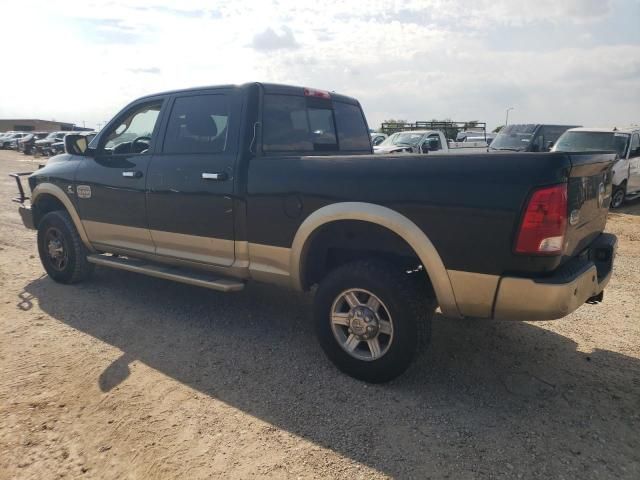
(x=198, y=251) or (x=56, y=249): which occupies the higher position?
(x=198, y=251)

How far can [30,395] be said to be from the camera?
3184 millimetres

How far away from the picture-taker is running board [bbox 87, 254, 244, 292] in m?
3.84

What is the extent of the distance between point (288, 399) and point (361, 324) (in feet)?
2.24

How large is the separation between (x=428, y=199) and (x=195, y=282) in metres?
2.10

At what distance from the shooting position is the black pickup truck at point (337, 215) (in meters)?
2.66

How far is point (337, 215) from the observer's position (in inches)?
126

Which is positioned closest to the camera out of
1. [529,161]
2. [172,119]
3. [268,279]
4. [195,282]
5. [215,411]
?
[529,161]

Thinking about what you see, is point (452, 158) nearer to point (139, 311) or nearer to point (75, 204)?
point (139, 311)

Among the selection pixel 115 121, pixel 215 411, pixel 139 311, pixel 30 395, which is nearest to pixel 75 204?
pixel 115 121

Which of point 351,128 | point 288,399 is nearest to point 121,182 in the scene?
point 351,128

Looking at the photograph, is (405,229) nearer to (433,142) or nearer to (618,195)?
(618,195)

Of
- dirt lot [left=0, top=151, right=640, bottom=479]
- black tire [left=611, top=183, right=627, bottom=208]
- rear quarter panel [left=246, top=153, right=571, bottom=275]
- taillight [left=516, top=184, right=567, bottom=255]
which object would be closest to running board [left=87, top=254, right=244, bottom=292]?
dirt lot [left=0, top=151, right=640, bottom=479]

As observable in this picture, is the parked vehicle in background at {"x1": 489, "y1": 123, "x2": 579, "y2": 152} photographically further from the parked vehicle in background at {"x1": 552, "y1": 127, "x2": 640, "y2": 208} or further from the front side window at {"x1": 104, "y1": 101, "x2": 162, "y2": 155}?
the front side window at {"x1": 104, "y1": 101, "x2": 162, "y2": 155}

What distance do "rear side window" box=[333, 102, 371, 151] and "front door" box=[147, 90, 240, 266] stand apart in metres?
1.20
